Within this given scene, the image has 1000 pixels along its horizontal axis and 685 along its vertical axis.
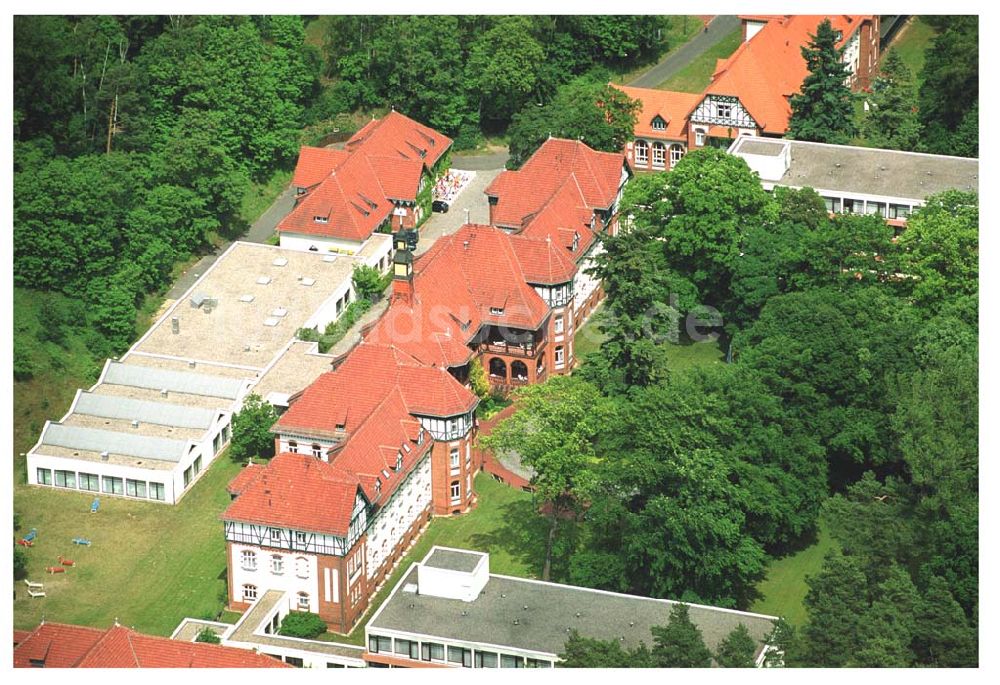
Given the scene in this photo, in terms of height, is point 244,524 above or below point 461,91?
below

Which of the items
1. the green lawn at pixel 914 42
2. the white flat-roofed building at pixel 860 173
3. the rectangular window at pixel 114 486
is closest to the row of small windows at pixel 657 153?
the white flat-roofed building at pixel 860 173

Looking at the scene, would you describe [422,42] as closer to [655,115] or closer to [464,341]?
[655,115]

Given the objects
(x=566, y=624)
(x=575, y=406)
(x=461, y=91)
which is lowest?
(x=566, y=624)

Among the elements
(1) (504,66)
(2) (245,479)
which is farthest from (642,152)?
(2) (245,479)

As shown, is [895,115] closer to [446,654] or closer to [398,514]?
[398,514]

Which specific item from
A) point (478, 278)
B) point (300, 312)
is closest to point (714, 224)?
point (478, 278)
